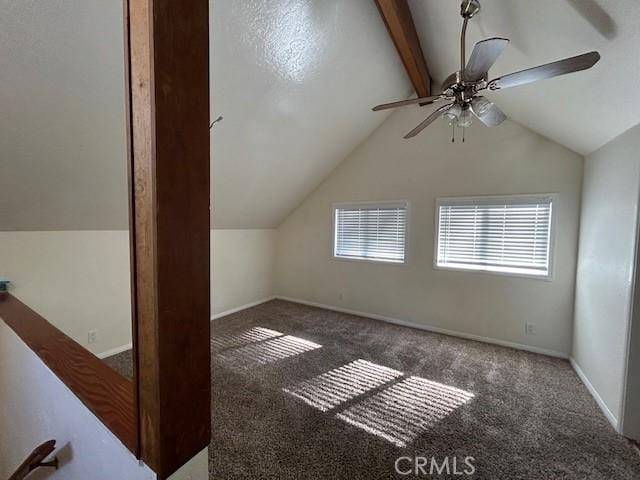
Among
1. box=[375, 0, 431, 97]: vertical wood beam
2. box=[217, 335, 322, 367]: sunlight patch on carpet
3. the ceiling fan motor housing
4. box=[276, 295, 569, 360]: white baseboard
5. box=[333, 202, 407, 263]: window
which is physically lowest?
box=[217, 335, 322, 367]: sunlight patch on carpet

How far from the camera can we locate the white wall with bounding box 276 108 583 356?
2844 mm

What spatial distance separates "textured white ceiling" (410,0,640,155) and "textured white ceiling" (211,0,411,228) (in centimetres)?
54

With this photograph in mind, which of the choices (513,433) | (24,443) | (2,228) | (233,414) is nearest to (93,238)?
(2,228)

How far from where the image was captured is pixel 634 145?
6.06 ft

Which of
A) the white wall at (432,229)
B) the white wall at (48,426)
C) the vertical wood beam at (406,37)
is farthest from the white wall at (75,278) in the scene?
the vertical wood beam at (406,37)

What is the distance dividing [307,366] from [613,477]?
2.10 meters

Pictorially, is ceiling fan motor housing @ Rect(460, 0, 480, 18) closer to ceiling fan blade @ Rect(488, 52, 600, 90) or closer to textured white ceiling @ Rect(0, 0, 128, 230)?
ceiling fan blade @ Rect(488, 52, 600, 90)

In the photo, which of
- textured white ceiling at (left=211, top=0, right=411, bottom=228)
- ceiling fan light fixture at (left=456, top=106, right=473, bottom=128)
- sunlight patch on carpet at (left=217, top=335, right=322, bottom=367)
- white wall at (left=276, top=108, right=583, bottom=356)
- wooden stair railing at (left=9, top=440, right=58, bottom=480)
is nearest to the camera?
wooden stair railing at (left=9, top=440, right=58, bottom=480)

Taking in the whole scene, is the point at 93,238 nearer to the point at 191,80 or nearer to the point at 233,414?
the point at 233,414

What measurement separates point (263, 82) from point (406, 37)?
1230 millimetres

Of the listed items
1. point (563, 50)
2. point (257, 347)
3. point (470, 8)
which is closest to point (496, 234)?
point (563, 50)

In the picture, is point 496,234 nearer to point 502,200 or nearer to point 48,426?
point 502,200

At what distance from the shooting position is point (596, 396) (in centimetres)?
216

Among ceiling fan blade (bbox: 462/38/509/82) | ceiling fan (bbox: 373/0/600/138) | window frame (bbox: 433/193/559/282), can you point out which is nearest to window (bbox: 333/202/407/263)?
window frame (bbox: 433/193/559/282)
